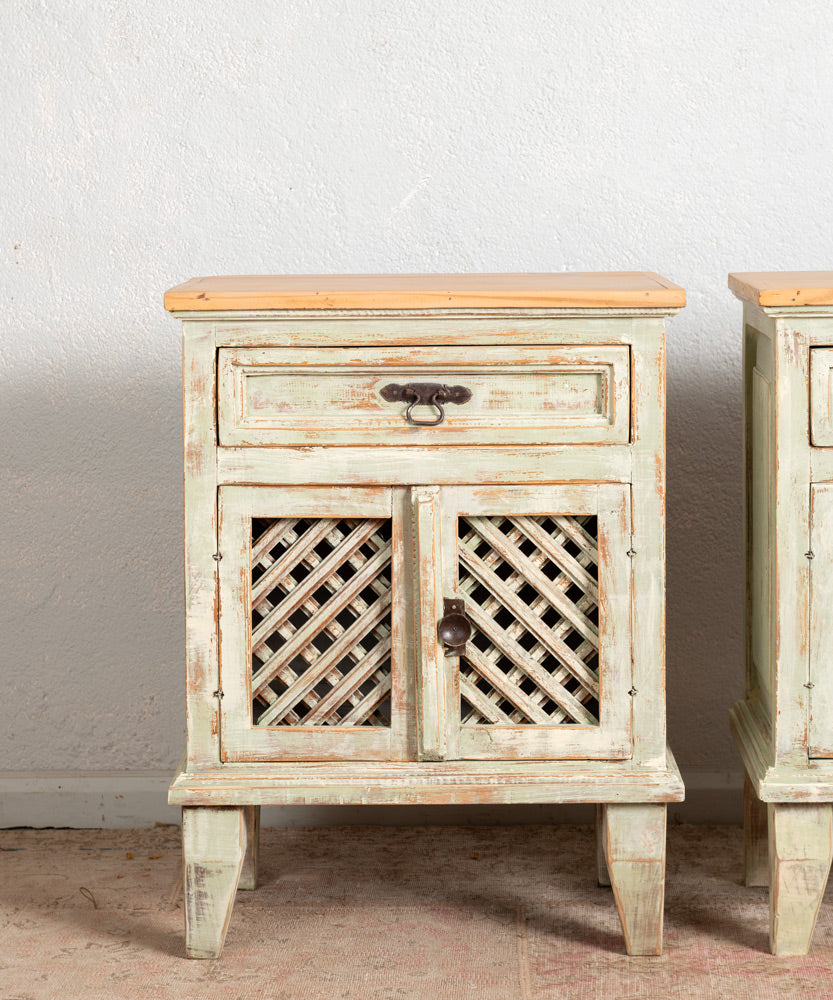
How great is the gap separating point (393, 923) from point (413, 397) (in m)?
0.92

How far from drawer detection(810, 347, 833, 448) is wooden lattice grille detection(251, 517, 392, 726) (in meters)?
0.66

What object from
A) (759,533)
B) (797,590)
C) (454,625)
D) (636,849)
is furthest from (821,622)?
(454,625)

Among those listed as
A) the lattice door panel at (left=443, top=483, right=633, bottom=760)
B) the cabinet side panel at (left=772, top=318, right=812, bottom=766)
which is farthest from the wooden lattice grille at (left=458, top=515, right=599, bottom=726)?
the cabinet side panel at (left=772, top=318, right=812, bottom=766)

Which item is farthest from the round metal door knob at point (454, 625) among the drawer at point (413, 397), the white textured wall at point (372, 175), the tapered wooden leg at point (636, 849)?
the white textured wall at point (372, 175)

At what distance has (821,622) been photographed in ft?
6.12

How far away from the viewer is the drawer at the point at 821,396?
181 cm

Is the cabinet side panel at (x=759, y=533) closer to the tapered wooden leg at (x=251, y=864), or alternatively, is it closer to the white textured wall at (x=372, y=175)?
the white textured wall at (x=372, y=175)

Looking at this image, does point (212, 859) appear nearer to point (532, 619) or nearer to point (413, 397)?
point (532, 619)

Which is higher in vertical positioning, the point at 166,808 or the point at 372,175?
the point at 372,175

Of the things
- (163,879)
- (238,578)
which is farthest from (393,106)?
(163,879)

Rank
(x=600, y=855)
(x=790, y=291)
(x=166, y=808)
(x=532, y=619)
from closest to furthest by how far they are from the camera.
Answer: (x=790, y=291), (x=532, y=619), (x=600, y=855), (x=166, y=808)

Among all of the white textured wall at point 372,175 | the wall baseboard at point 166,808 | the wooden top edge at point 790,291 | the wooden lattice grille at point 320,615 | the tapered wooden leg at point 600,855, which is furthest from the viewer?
the wall baseboard at point 166,808

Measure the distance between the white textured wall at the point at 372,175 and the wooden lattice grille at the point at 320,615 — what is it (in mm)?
682

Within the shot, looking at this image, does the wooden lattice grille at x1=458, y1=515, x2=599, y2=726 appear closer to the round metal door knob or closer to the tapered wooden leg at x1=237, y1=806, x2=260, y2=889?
the round metal door knob
